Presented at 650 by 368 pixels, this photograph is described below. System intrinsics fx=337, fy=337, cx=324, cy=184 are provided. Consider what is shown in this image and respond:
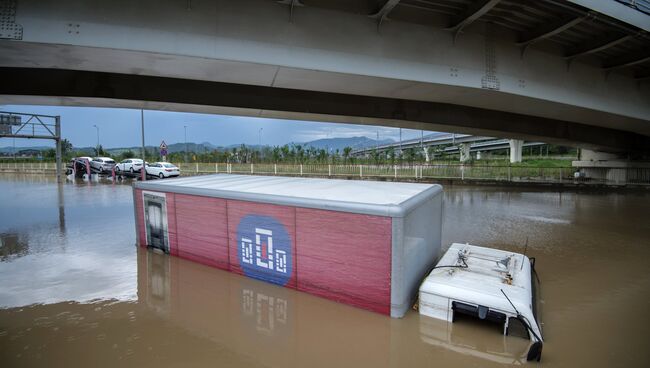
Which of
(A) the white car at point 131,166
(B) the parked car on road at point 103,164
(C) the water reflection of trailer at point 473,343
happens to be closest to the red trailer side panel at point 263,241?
(C) the water reflection of trailer at point 473,343

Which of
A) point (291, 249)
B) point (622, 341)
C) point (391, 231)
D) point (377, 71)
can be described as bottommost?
point (622, 341)

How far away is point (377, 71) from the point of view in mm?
8320

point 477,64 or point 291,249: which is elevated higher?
point 477,64

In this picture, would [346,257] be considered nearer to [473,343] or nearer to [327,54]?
[473,343]

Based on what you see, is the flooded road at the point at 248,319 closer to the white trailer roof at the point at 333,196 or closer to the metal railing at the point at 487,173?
the white trailer roof at the point at 333,196

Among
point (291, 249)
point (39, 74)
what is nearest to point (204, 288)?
point (291, 249)

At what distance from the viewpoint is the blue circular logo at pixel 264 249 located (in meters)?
5.60

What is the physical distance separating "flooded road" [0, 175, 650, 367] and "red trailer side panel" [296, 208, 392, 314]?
0.67ft

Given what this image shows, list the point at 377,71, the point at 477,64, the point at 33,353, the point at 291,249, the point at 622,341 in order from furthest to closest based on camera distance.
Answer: the point at 477,64 < the point at 377,71 < the point at 291,249 < the point at 622,341 < the point at 33,353

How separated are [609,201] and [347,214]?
63.3 feet

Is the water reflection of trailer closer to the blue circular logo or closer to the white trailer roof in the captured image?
the white trailer roof

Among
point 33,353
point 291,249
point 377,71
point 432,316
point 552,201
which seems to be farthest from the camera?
point 552,201

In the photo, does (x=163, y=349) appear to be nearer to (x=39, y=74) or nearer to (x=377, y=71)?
(x=377, y=71)

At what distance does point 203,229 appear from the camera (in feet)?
21.9
